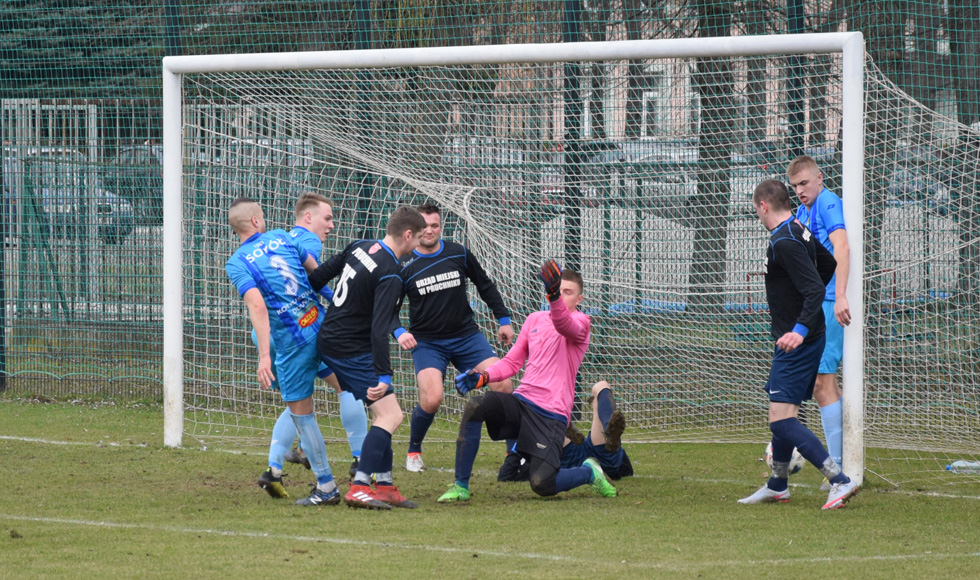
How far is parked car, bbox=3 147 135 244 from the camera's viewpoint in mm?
10242

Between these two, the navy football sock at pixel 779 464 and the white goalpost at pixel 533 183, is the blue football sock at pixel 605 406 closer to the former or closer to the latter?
the navy football sock at pixel 779 464

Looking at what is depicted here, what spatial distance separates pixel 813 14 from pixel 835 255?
10.3 feet

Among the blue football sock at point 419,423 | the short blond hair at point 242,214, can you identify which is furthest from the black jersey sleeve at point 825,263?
the short blond hair at point 242,214

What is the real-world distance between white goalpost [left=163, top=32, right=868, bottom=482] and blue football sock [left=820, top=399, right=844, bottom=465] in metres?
1.28

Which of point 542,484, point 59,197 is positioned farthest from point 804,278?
point 59,197

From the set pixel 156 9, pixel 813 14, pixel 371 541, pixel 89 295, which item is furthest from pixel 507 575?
pixel 156 9

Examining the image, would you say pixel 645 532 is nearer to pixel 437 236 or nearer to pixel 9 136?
pixel 437 236

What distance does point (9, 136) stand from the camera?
10.5m

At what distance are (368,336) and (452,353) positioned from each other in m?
1.12

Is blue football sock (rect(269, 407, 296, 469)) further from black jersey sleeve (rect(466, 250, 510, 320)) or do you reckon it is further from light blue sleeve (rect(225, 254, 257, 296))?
black jersey sleeve (rect(466, 250, 510, 320))

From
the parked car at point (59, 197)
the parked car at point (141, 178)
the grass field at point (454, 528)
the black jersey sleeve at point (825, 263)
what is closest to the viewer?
the grass field at point (454, 528)

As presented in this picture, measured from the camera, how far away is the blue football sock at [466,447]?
589 centimetres

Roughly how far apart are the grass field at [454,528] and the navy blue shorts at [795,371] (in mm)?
629

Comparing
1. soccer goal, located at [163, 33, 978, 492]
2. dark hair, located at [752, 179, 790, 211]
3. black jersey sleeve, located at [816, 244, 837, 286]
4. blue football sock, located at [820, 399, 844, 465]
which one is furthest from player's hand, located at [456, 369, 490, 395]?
soccer goal, located at [163, 33, 978, 492]
